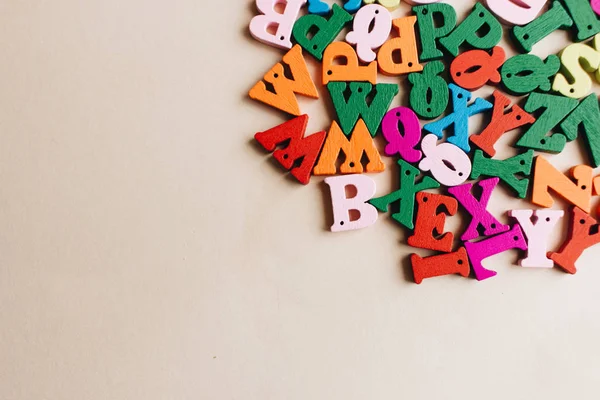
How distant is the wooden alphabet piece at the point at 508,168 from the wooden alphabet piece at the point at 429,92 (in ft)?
0.36

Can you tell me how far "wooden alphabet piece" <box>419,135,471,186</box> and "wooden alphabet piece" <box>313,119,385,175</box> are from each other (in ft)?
0.29

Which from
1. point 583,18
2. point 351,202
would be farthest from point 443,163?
point 583,18

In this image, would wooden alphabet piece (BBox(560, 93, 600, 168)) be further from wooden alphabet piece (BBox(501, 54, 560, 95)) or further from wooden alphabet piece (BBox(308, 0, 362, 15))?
wooden alphabet piece (BBox(308, 0, 362, 15))

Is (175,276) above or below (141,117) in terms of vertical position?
below

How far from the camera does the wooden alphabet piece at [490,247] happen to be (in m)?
0.95

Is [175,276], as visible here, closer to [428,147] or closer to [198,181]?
[198,181]

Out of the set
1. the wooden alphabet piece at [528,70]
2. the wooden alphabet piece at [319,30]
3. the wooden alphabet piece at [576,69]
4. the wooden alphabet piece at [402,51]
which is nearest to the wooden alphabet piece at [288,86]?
the wooden alphabet piece at [319,30]

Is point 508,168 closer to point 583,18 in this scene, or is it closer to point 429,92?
point 429,92

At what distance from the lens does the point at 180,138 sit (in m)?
0.92

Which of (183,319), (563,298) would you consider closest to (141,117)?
(183,319)

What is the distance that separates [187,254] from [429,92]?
20.9 inches

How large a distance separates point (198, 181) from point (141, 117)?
0.15 m

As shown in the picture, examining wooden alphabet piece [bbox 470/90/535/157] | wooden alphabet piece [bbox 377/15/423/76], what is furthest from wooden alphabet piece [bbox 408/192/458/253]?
wooden alphabet piece [bbox 377/15/423/76]

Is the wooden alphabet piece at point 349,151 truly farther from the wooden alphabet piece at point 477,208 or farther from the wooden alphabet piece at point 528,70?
the wooden alphabet piece at point 528,70
